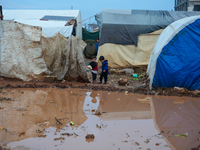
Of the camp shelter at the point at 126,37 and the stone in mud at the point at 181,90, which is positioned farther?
the camp shelter at the point at 126,37

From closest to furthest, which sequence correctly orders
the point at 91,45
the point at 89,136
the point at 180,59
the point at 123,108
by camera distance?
the point at 89,136 < the point at 123,108 < the point at 180,59 < the point at 91,45

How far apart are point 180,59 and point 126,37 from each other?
516 cm

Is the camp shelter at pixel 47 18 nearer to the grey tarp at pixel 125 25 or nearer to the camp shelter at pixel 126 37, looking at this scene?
the grey tarp at pixel 125 25

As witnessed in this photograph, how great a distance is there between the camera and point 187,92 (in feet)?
22.2

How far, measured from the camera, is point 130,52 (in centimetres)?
1214

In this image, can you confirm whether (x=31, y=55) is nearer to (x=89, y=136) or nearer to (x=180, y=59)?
(x=180, y=59)

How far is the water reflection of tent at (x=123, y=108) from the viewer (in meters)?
4.88

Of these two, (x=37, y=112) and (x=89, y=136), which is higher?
(x=89, y=136)

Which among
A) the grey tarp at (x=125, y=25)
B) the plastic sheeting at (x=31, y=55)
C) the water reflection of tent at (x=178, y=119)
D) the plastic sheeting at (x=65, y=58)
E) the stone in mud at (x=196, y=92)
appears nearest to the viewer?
the water reflection of tent at (x=178, y=119)

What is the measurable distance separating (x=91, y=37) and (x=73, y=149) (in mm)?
14234

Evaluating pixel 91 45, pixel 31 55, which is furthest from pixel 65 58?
pixel 91 45

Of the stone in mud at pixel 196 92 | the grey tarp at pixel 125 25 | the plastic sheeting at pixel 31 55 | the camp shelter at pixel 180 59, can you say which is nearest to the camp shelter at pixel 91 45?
the grey tarp at pixel 125 25

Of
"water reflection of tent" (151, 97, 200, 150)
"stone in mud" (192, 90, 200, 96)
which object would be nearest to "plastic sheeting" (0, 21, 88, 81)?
"water reflection of tent" (151, 97, 200, 150)

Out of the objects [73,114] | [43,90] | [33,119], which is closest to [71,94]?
[43,90]
